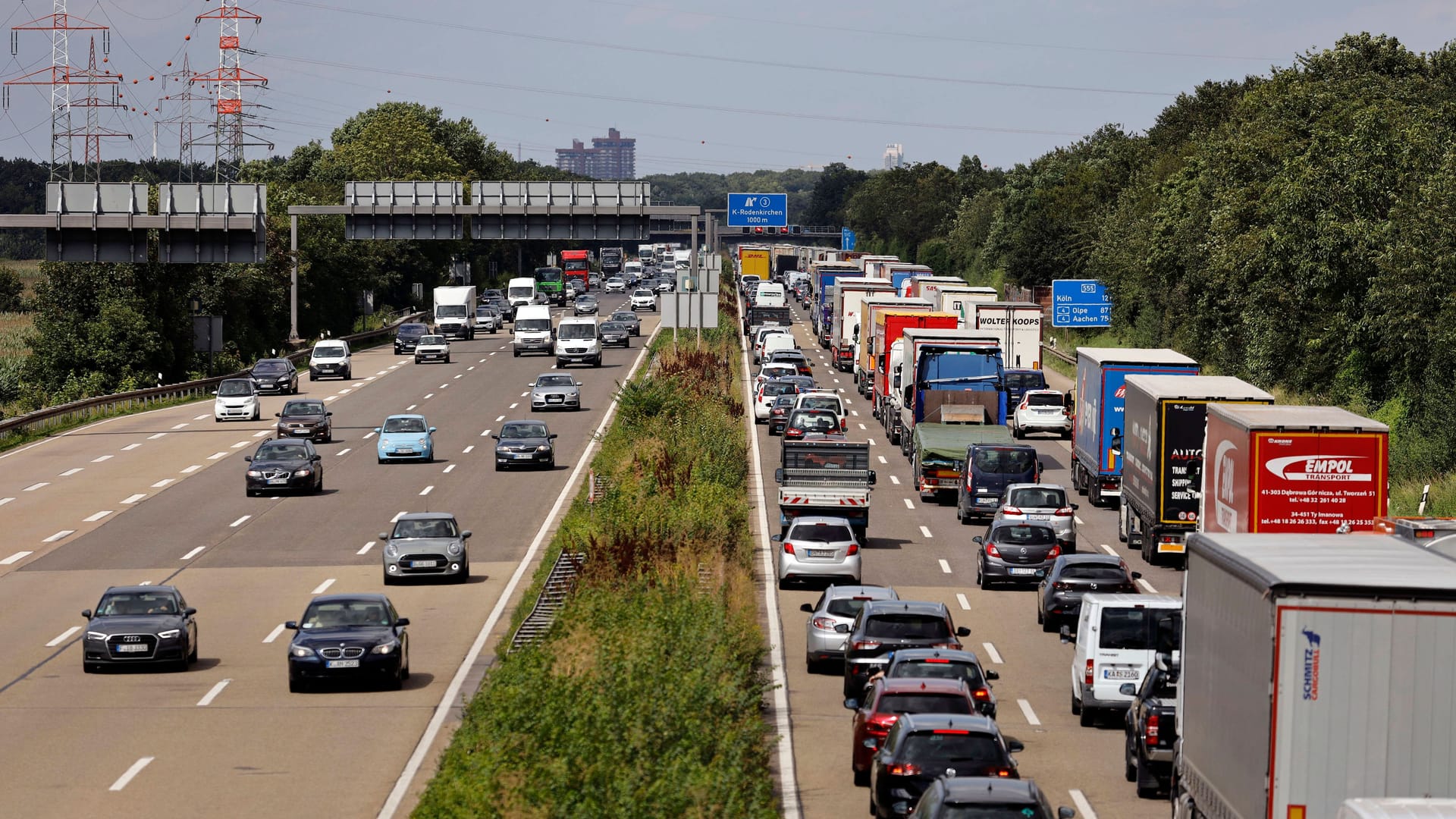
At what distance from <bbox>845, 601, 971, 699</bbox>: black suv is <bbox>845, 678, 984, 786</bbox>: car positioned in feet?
12.2

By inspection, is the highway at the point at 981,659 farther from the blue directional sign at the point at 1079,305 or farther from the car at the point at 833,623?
the blue directional sign at the point at 1079,305

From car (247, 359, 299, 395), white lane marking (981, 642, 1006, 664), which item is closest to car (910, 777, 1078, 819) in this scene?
white lane marking (981, 642, 1006, 664)

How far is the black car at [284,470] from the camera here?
45.9 m

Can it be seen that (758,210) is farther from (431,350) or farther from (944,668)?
(944,668)

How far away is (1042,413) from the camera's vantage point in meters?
60.4

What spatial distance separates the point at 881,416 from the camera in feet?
202

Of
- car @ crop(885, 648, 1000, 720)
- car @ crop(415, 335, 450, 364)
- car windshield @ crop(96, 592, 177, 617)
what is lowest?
car windshield @ crop(96, 592, 177, 617)

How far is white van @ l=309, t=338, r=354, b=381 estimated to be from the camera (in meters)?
77.6

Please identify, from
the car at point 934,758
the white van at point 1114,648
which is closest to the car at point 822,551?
the white van at point 1114,648

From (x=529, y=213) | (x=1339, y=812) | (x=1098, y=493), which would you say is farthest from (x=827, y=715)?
(x=529, y=213)

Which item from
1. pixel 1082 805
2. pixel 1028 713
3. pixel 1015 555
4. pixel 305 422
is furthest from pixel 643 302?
→ pixel 1082 805

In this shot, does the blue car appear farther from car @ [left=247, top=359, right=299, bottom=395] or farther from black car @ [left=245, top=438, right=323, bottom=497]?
car @ [left=247, top=359, right=299, bottom=395]

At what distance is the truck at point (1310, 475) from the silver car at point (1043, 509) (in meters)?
8.99

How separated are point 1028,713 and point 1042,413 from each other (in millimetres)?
37384
